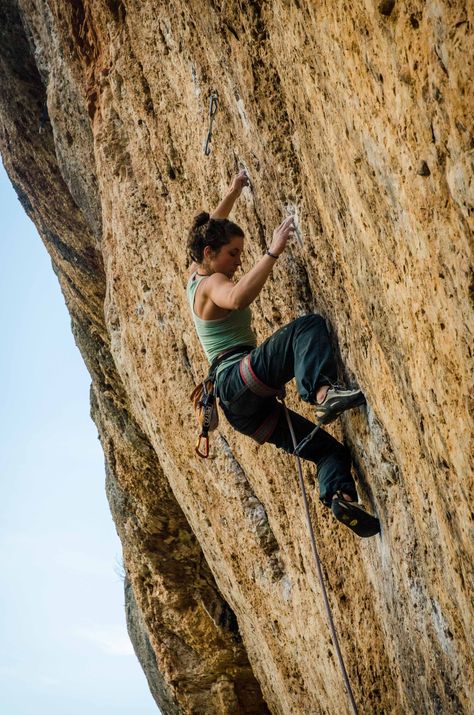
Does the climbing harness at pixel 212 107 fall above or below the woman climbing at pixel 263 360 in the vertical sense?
above

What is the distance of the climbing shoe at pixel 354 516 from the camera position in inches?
183

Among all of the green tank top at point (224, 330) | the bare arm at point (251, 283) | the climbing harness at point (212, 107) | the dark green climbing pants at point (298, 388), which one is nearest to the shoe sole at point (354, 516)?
the dark green climbing pants at point (298, 388)

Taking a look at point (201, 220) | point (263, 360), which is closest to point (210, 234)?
point (201, 220)

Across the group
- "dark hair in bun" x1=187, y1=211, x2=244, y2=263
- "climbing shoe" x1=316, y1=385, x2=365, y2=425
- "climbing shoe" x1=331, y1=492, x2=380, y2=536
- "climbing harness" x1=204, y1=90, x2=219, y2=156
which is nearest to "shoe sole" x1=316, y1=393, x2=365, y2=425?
"climbing shoe" x1=316, y1=385, x2=365, y2=425

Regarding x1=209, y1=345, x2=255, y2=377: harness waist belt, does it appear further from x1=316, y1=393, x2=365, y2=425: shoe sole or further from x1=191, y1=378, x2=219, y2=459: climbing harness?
x1=316, y1=393, x2=365, y2=425: shoe sole

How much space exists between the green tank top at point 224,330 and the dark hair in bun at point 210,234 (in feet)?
0.62

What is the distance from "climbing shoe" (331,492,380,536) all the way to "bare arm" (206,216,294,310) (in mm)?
1203

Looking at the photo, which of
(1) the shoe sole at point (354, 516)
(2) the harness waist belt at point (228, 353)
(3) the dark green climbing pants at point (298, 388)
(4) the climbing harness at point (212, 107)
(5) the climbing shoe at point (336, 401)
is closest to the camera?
(5) the climbing shoe at point (336, 401)

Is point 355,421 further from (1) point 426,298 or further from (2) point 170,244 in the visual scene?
(2) point 170,244

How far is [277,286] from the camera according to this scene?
18.0 feet

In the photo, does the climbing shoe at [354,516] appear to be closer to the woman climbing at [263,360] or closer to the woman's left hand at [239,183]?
the woman climbing at [263,360]

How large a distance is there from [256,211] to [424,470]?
7.57 ft

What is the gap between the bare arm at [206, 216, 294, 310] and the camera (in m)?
4.45

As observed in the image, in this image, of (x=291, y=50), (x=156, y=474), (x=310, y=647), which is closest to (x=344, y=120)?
(x=291, y=50)
